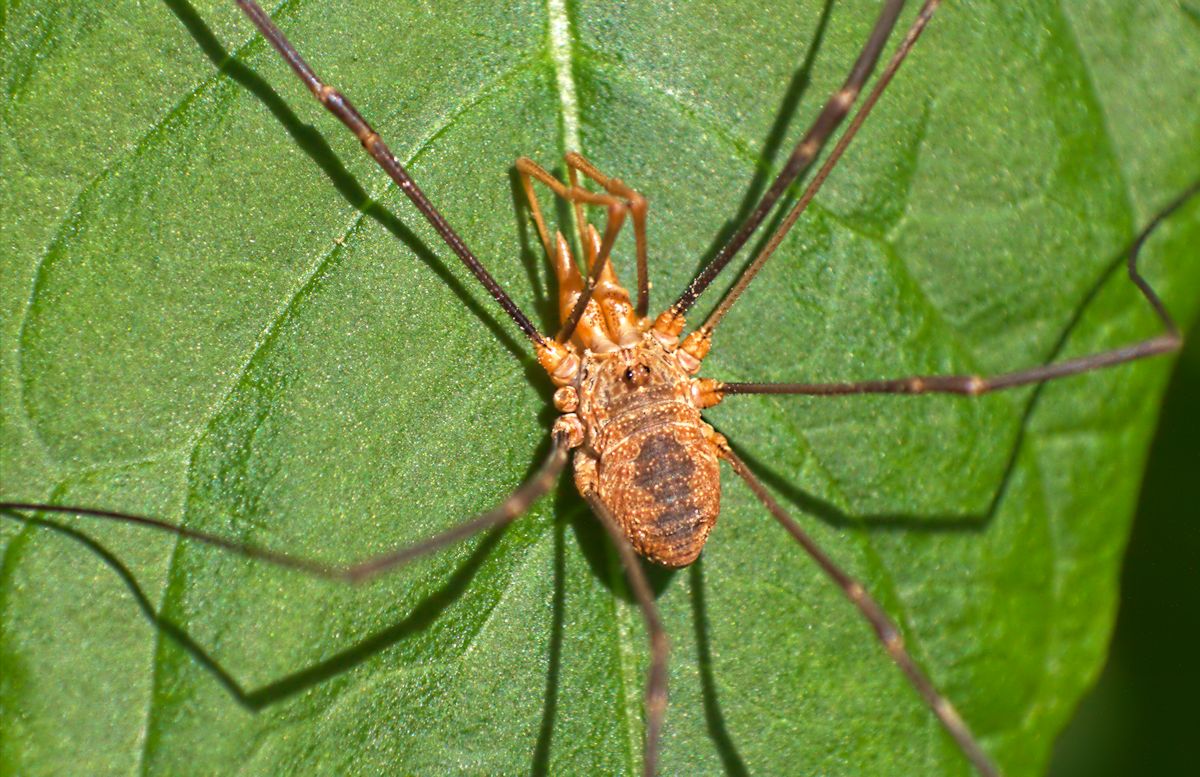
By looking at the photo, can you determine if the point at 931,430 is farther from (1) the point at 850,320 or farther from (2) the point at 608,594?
(2) the point at 608,594

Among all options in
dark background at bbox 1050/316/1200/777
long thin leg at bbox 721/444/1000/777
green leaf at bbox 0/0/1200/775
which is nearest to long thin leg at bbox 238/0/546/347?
green leaf at bbox 0/0/1200/775

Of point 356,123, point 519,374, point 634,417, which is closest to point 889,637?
point 634,417

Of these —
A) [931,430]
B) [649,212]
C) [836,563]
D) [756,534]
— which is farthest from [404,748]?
[931,430]

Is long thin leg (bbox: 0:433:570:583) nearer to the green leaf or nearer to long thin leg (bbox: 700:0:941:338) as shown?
the green leaf

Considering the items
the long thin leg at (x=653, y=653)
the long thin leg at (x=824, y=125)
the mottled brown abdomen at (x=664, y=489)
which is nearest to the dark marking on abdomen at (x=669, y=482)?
the mottled brown abdomen at (x=664, y=489)

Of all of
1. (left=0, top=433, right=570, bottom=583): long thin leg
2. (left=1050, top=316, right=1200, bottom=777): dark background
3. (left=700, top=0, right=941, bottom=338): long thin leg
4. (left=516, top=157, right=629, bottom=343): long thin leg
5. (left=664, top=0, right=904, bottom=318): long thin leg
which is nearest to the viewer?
(left=0, top=433, right=570, bottom=583): long thin leg
